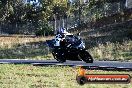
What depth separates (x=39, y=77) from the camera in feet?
57.1

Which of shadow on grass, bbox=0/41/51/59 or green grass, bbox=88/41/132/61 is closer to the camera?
green grass, bbox=88/41/132/61

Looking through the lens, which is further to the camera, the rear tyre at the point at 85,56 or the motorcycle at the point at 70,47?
the rear tyre at the point at 85,56

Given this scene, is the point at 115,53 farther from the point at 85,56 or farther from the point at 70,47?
the point at 70,47

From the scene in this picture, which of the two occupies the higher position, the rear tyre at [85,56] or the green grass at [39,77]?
the rear tyre at [85,56]

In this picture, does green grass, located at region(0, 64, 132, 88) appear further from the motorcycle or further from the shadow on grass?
the shadow on grass

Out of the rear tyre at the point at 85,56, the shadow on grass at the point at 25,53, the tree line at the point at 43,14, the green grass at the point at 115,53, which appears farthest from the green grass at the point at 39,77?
the tree line at the point at 43,14

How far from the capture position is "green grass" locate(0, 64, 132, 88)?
1518 centimetres

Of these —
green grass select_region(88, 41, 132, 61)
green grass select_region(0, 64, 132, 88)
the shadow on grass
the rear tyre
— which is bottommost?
the shadow on grass

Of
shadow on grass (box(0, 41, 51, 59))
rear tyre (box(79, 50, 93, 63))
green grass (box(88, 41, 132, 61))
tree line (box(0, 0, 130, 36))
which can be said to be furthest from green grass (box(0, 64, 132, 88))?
tree line (box(0, 0, 130, 36))

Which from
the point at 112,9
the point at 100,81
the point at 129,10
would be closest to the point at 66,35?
the point at 100,81

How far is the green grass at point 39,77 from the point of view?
49.8 feet

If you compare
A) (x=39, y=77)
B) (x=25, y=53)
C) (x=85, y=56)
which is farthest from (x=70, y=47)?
(x=25, y=53)

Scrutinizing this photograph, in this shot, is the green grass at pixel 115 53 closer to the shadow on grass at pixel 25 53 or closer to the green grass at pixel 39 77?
the shadow on grass at pixel 25 53

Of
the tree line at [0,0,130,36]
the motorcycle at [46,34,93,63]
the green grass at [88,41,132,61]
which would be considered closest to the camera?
the motorcycle at [46,34,93,63]
